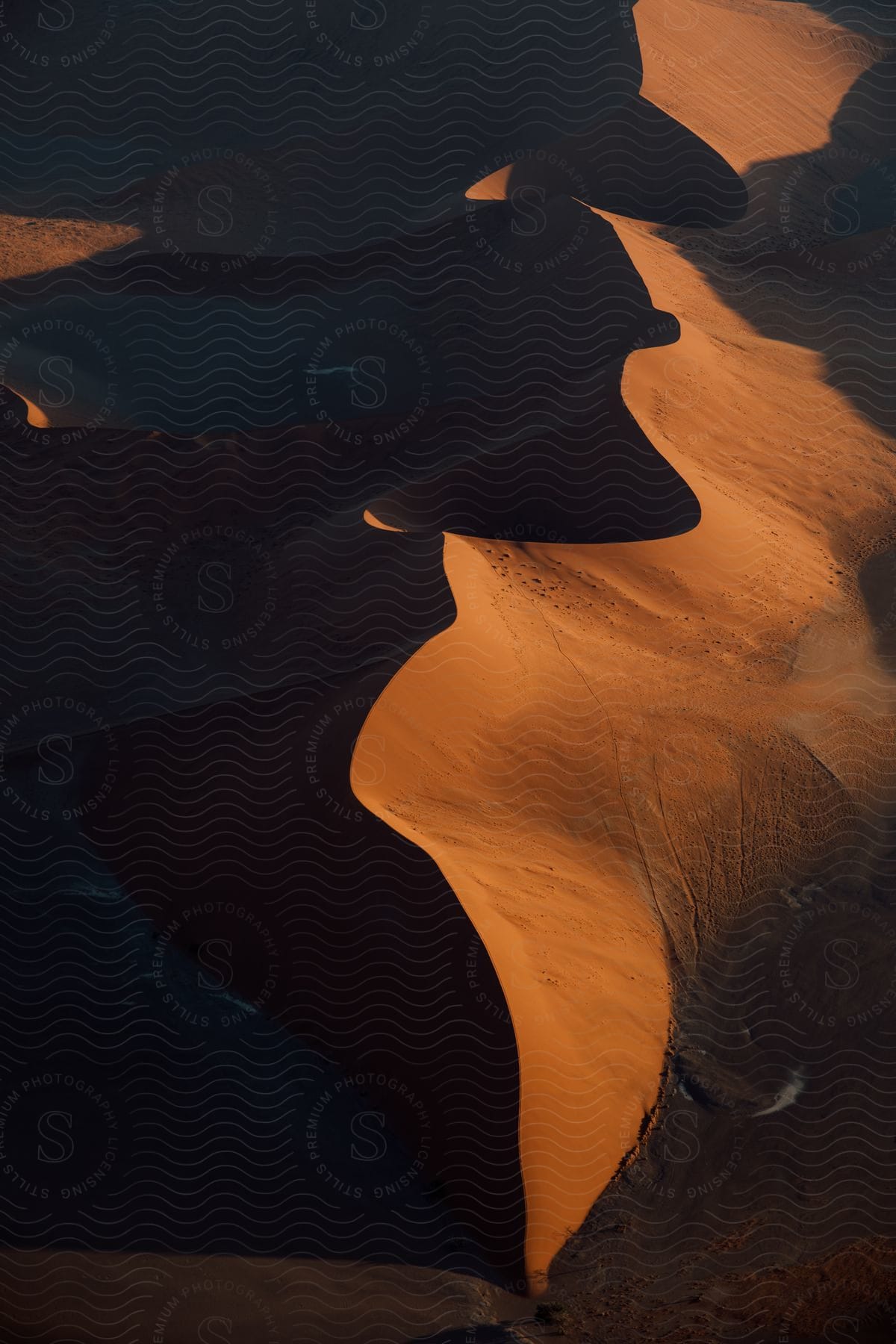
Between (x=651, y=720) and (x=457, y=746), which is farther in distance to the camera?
(x=651, y=720)

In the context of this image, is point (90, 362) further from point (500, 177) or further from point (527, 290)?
point (500, 177)

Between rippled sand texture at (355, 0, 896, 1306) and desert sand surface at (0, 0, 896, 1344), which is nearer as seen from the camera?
desert sand surface at (0, 0, 896, 1344)

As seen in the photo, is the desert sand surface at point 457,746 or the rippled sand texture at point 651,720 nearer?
the desert sand surface at point 457,746

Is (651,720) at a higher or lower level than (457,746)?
higher

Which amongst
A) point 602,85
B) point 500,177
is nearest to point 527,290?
point 500,177
